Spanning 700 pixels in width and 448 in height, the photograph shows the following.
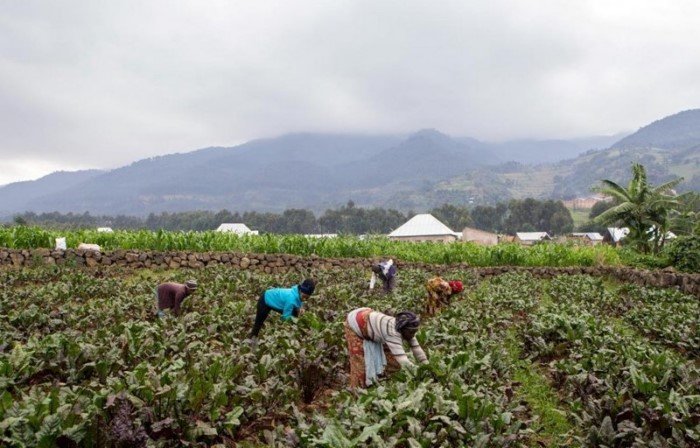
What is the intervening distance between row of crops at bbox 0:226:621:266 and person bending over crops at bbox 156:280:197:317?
1255cm

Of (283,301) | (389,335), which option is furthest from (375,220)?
(389,335)

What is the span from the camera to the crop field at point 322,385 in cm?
475

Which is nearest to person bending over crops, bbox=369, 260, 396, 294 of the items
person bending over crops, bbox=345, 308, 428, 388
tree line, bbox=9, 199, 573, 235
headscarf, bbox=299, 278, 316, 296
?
headscarf, bbox=299, 278, 316, 296

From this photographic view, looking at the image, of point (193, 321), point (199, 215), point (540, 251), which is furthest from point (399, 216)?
point (193, 321)

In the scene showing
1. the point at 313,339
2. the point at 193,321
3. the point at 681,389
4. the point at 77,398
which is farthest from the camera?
the point at 193,321

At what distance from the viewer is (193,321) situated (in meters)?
9.44

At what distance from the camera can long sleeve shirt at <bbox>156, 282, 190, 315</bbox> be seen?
34.7ft

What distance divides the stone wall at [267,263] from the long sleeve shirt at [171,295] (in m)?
9.75

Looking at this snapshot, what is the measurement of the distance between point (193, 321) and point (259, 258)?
12.7m

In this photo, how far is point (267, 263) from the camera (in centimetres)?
2209

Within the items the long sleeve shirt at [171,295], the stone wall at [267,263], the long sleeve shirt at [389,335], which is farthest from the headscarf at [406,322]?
the stone wall at [267,263]

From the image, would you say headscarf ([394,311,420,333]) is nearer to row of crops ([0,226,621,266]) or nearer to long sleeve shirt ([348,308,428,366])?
long sleeve shirt ([348,308,428,366])

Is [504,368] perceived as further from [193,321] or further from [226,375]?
[193,321]

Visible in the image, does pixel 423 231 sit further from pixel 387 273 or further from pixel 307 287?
pixel 307 287
